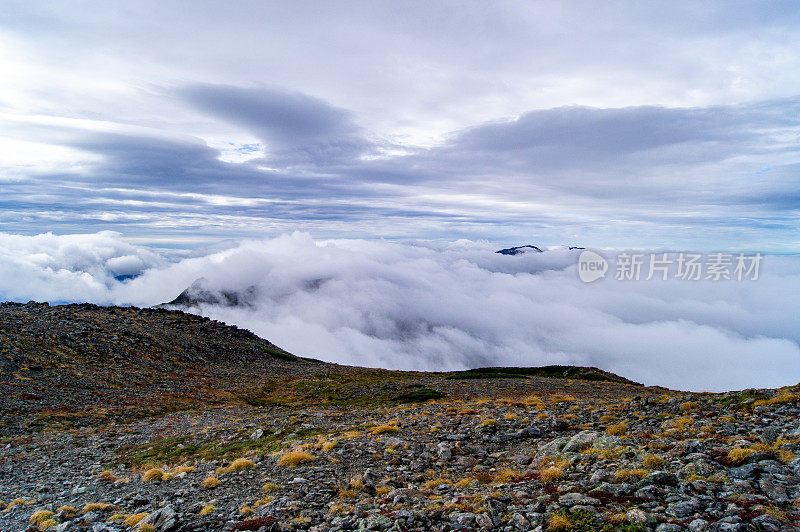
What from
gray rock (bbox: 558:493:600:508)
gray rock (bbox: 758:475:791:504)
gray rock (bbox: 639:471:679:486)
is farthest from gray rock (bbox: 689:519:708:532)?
gray rock (bbox: 758:475:791:504)

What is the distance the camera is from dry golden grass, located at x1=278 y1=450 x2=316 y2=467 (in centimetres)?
1684

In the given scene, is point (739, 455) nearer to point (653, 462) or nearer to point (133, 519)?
point (653, 462)

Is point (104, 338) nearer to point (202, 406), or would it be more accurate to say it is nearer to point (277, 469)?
point (202, 406)

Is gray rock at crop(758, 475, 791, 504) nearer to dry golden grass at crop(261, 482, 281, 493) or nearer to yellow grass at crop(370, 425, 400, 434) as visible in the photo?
dry golden grass at crop(261, 482, 281, 493)

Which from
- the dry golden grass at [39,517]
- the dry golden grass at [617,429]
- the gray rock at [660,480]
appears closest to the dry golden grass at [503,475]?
the gray rock at [660,480]

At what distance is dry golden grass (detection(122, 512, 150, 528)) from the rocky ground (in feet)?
0.18

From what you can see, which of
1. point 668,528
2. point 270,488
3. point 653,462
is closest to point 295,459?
point 270,488

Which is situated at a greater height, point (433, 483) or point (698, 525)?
point (698, 525)

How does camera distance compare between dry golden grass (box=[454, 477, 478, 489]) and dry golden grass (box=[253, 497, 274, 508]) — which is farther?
dry golden grass (box=[454, 477, 478, 489])

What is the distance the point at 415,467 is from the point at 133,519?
404 inches

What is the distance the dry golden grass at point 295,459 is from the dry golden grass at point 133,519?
5336 mm

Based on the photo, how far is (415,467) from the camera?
1617 centimetres

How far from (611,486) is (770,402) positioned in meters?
12.8

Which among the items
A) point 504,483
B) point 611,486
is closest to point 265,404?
point 504,483
